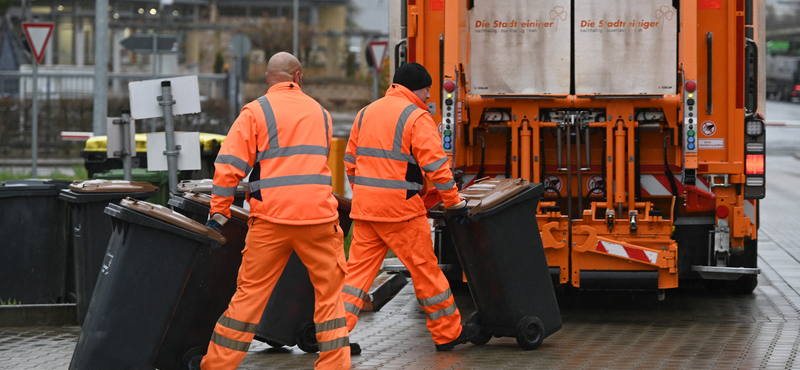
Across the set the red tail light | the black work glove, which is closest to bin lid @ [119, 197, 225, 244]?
the black work glove

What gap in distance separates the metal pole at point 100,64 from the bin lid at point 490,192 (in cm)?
842

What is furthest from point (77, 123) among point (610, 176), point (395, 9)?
point (610, 176)

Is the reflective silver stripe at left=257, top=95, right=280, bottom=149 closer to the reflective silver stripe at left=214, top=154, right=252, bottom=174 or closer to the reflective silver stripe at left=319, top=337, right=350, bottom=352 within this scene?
the reflective silver stripe at left=214, top=154, right=252, bottom=174

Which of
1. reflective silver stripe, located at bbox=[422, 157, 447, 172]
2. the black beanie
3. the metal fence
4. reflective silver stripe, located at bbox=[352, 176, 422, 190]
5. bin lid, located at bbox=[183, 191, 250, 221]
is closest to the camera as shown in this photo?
bin lid, located at bbox=[183, 191, 250, 221]

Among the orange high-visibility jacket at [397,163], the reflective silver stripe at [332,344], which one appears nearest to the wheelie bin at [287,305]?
the orange high-visibility jacket at [397,163]

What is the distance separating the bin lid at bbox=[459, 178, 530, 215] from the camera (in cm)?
570

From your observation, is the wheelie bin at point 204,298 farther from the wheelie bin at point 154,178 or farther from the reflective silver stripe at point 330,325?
the wheelie bin at point 154,178

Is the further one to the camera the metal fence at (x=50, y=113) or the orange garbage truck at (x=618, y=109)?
the metal fence at (x=50, y=113)

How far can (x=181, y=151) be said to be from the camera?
780cm

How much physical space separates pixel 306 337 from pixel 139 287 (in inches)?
49.0

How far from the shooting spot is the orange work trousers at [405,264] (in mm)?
5648

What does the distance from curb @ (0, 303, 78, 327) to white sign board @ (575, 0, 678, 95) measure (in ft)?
12.5

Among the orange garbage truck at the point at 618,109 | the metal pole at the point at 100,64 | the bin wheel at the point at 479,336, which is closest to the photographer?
the bin wheel at the point at 479,336

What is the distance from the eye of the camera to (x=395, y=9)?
310 inches
